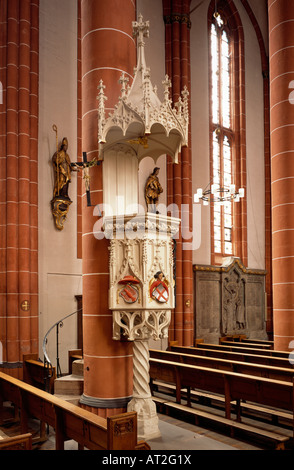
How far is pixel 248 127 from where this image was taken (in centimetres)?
1797

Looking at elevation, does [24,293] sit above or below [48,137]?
below

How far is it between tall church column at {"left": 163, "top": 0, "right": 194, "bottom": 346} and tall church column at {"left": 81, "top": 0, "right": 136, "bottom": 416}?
7.17 meters

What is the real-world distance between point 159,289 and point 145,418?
1.70 m

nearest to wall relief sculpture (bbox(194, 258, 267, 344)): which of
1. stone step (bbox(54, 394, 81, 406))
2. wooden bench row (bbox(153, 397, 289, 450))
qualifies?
wooden bench row (bbox(153, 397, 289, 450))

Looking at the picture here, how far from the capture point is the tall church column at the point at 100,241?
6.21 metres

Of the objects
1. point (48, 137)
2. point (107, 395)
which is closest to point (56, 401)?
point (107, 395)

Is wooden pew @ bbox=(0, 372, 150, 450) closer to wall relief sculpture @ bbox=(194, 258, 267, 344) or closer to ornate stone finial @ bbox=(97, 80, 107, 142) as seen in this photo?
ornate stone finial @ bbox=(97, 80, 107, 142)

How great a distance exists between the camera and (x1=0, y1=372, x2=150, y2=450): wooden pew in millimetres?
3975

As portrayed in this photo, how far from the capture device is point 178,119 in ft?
20.6

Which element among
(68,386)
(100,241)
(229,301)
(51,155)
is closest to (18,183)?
(51,155)

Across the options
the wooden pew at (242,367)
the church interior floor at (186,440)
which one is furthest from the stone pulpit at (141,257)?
the wooden pew at (242,367)

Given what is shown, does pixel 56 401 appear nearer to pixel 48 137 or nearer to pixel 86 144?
pixel 86 144

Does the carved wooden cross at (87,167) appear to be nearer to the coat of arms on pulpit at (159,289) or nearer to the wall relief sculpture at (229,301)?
the coat of arms on pulpit at (159,289)
